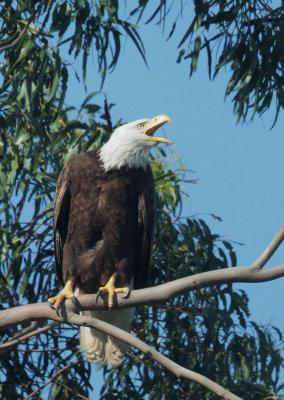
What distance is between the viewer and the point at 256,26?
5.73 metres

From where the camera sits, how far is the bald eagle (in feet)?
14.3

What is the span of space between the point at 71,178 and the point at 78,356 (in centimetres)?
178

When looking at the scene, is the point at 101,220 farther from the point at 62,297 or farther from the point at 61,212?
the point at 62,297

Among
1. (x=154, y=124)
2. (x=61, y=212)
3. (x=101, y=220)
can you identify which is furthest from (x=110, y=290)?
(x=154, y=124)

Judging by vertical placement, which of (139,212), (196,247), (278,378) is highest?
(196,247)

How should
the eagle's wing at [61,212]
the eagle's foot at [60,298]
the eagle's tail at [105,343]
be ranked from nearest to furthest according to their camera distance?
the eagle's foot at [60,298], the eagle's wing at [61,212], the eagle's tail at [105,343]

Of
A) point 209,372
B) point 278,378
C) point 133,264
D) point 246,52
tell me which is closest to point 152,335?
point 209,372

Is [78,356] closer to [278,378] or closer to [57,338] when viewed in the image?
[57,338]

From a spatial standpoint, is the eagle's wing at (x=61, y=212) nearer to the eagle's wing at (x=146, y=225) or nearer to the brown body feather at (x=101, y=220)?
the brown body feather at (x=101, y=220)

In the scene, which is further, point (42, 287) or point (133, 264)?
point (42, 287)

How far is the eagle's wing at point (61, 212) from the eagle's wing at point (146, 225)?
1.21 ft

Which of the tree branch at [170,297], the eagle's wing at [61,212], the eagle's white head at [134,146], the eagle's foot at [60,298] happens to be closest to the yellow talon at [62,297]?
the eagle's foot at [60,298]

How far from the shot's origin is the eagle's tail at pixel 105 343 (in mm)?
4645

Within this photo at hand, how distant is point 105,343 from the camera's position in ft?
15.3
